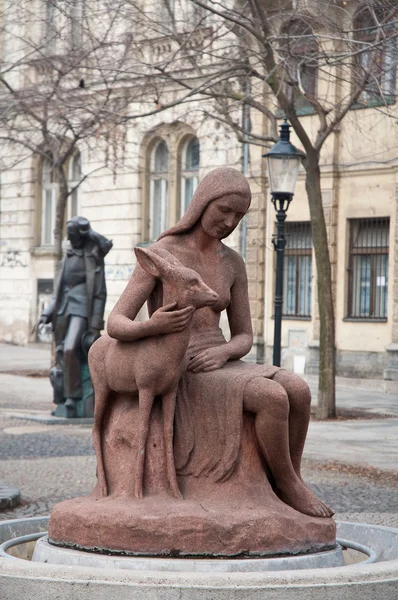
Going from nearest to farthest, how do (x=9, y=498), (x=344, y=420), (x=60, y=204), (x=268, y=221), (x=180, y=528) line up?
(x=180, y=528) → (x=9, y=498) → (x=344, y=420) → (x=60, y=204) → (x=268, y=221)

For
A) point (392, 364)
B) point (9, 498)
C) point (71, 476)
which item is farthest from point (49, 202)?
point (9, 498)

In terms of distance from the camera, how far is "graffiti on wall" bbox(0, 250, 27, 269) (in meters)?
33.1

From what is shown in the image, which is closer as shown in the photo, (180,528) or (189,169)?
(180,528)

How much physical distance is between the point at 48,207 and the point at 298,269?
9443mm

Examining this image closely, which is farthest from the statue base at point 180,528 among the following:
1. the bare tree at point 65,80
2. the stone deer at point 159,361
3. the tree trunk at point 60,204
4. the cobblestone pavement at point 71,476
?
the tree trunk at point 60,204

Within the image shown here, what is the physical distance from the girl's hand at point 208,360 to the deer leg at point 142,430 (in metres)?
0.30

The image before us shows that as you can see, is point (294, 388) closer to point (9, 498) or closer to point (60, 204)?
point (9, 498)

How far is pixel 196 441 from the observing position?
6.20 m

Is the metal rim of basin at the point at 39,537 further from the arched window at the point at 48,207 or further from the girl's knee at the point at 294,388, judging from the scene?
the arched window at the point at 48,207

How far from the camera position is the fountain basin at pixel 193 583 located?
5.21 meters

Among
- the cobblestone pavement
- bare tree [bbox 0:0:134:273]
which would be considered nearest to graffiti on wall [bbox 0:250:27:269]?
bare tree [bbox 0:0:134:273]

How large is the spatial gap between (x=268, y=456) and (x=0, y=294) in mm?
27877

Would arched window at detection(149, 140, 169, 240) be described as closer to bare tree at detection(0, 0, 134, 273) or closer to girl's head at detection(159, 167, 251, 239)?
bare tree at detection(0, 0, 134, 273)

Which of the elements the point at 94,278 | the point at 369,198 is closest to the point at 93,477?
the point at 94,278
